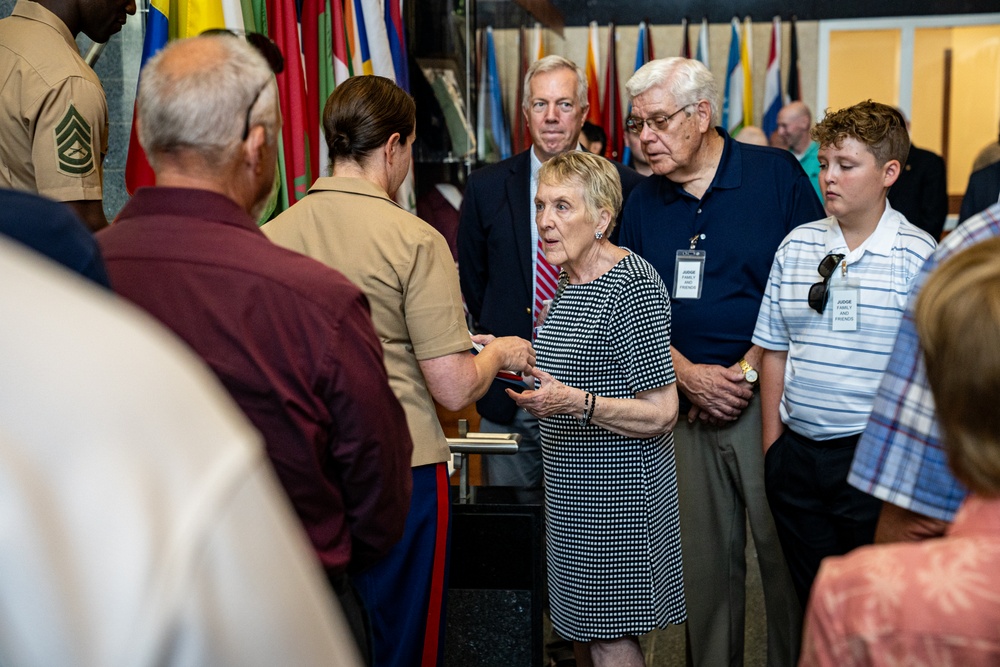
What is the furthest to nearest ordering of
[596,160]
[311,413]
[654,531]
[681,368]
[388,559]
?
[681,368] → [596,160] → [654,531] → [388,559] → [311,413]

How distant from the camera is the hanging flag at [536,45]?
24.2ft

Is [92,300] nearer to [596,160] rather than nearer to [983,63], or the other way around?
[596,160]

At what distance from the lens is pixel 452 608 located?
100 inches

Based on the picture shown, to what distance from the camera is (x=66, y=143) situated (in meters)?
2.37

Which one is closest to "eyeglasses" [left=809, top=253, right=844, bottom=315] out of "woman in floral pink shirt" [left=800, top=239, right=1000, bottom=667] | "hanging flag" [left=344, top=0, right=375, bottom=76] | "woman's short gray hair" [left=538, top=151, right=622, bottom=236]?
"woman's short gray hair" [left=538, top=151, right=622, bottom=236]

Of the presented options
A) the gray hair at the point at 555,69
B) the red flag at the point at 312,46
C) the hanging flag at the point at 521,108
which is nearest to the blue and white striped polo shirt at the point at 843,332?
the gray hair at the point at 555,69

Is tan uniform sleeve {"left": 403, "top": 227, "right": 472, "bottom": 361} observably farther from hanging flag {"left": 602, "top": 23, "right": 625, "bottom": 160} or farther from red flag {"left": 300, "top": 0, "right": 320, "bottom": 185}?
hanging flag {"left": 602, "top": 23, "right": 625, "bottom": 160}

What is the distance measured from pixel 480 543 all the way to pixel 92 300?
2174 millimetres

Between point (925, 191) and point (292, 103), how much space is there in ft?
15.9

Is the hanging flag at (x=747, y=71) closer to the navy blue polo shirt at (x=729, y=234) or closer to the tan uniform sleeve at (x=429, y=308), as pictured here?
the navy blue polo shirt at (x=729, y=234)

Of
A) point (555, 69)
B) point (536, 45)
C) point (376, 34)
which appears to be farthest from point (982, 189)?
point (536, 45)

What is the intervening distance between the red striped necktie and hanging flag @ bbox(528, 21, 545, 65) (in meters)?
4.42

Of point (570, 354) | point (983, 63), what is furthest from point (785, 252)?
point (983, 63)

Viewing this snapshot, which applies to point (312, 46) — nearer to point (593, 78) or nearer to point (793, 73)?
point (593, 78)
